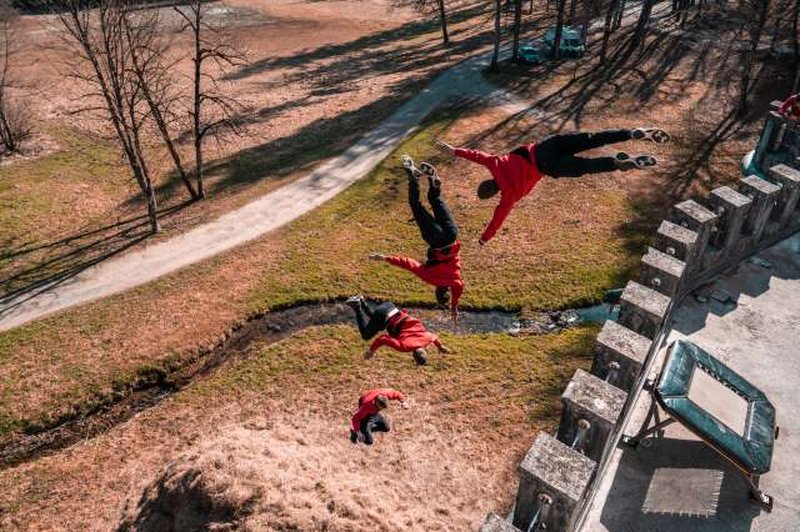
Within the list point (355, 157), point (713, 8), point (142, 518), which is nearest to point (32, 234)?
point (355, 157)

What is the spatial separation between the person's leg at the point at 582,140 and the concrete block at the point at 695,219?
11.0 ft

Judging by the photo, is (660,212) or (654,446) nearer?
(654,446)

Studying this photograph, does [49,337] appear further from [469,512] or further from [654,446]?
[654,446]

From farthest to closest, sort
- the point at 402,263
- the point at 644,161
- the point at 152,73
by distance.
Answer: the point at 152,73 → the point at 402,263 → the point at 644,161

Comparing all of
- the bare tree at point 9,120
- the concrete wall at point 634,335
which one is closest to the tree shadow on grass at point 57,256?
the bare tree at point 9,120

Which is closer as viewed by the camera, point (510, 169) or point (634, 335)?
point (634, 335)

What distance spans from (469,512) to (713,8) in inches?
2098

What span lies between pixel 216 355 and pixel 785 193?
16.5 metres

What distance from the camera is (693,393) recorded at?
8984 mm

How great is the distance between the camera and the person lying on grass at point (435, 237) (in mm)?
9820

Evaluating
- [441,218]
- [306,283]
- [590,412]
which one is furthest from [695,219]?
[306,283]

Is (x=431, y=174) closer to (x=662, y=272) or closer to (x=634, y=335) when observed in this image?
(x=634, y=335)

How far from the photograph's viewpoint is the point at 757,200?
12.9 m

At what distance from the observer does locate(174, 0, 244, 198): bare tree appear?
2450 cm
